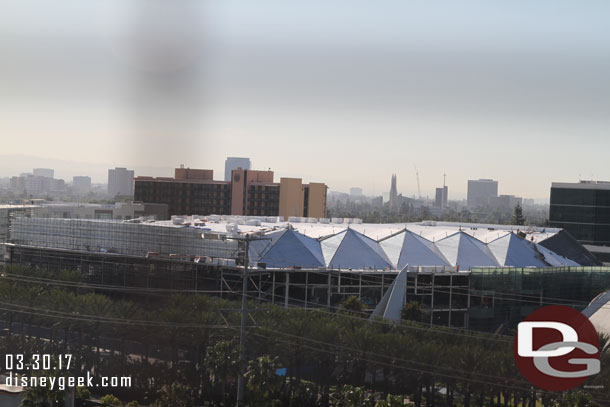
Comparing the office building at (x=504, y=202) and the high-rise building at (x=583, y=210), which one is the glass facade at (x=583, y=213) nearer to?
the high-rise building at (x=583, y=210)

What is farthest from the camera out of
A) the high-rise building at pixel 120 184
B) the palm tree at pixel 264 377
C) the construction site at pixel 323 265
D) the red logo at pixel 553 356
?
the high-rise building at pixel 120 184

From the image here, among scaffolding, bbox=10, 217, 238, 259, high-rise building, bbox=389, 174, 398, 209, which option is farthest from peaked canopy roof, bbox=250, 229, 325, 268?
high-rise building, bbox=389, 174, 398, 209

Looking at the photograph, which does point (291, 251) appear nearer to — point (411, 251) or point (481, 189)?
point (411, 251)

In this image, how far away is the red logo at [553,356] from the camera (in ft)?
24.5

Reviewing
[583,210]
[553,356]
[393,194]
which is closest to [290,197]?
[583,210]

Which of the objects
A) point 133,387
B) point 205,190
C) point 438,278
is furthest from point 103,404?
point 205,190

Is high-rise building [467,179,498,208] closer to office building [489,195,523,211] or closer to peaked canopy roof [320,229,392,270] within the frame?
office building [489,195,523,211]

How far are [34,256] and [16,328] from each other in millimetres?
4366

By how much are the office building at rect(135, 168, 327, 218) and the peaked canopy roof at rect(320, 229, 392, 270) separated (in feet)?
41.8

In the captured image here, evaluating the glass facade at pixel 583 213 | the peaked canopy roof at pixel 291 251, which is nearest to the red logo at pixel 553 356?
the peaked canopy roof at pixel 291 251

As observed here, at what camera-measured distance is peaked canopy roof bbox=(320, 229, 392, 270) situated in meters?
13.4

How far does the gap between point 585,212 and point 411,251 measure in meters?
12.4

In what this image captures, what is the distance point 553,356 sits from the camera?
7.36 m

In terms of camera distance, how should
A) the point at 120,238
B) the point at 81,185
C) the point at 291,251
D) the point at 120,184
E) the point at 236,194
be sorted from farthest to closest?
the point at 81,185 → the point at 236,194 → the point at 120,184 → the point at 120,238 → the point at 291,251
